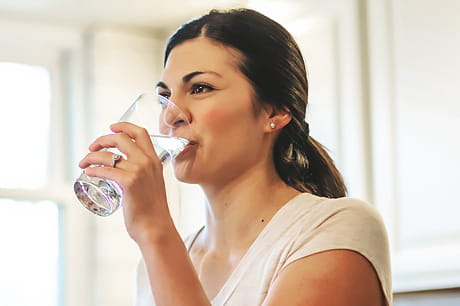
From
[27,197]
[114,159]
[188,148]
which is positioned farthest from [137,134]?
[27,197]

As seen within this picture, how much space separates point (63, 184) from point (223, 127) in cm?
193

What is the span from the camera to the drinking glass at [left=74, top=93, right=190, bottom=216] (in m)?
1.08

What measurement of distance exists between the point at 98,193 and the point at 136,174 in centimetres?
9

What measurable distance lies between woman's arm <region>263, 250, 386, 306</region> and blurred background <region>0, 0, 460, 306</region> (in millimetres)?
958

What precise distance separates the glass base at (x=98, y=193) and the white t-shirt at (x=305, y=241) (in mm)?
240

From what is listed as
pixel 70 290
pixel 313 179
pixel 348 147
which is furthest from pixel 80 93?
pixel 313 179

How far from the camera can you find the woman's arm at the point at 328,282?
1.07 m

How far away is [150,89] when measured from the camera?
3199 mm

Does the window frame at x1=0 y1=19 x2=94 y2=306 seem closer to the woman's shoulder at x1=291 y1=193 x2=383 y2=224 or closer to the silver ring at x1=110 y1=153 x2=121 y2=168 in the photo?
the woman's shoulder at x1=291 y1=193 x2=383 y2=224

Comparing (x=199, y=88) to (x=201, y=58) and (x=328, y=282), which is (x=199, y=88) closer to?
(x=201, y=58)

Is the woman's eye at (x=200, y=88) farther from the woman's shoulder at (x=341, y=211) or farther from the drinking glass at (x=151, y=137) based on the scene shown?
the woman's shoulder at (x=341, y=211)

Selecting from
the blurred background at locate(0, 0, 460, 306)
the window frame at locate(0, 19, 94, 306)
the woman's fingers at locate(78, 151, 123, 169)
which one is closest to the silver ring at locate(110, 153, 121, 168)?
the woman's fingers at locate(78, 151, 123, 169)

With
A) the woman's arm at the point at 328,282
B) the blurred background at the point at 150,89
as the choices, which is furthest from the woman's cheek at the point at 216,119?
the blurred background at the point at 150,89

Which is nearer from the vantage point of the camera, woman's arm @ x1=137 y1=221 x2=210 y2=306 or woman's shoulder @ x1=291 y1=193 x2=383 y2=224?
woman's arm @ x1=137 y1=221 x2=210 y2=306
